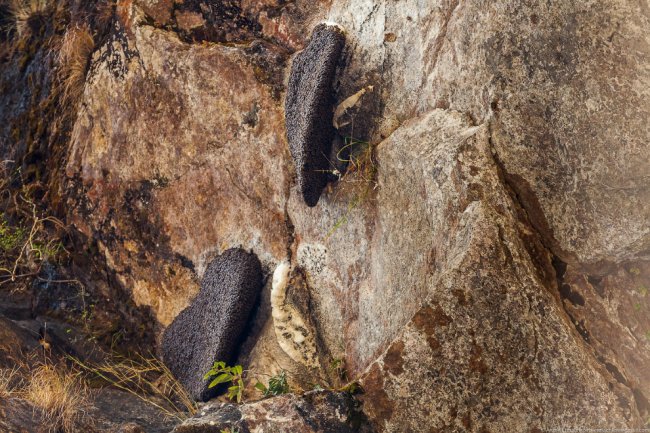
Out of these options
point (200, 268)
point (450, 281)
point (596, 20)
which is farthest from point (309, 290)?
point (596, 20)

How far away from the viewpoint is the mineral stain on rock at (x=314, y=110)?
449 centimetres

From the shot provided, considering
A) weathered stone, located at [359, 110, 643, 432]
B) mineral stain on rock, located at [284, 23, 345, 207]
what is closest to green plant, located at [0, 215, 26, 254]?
mineral stain on rock, located at [284, 23, 345, 207]

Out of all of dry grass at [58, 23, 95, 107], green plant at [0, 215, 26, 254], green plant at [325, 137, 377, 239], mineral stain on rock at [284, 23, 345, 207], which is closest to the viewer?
green plant at [325, 137, 377, 239]

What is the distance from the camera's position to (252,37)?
5.30 m

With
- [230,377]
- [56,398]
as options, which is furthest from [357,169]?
[56,398]

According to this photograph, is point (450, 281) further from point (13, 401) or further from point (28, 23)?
point (28, 23)

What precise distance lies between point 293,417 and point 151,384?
6.29 feet

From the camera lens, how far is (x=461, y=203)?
3.36 metres

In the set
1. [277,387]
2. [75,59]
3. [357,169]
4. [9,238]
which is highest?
[357,169]

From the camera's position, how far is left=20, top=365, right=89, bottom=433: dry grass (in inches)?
156

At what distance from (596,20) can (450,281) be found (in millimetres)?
1302

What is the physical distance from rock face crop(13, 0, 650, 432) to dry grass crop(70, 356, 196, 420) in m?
0.54

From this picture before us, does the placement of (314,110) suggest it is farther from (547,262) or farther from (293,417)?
(293,417)

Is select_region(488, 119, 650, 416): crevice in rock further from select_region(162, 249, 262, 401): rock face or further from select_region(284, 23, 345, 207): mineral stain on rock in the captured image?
select_region(162, 249, 262, 401): rock face
